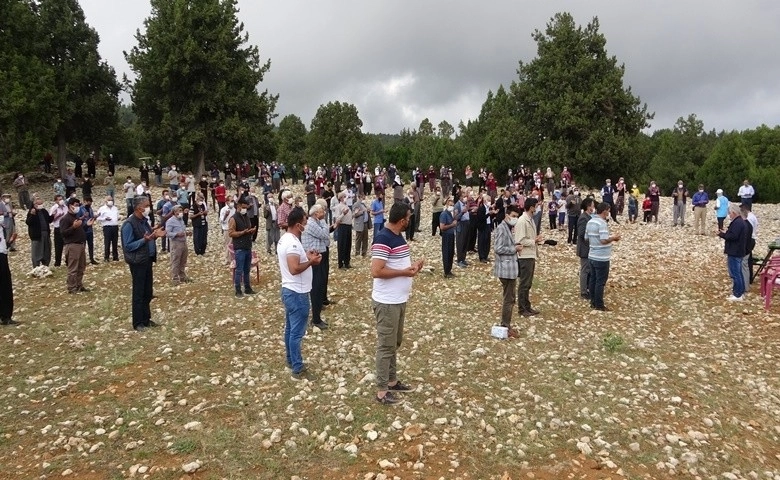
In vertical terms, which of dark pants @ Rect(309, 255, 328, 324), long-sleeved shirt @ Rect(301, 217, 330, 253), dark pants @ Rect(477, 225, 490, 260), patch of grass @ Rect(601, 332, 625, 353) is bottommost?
patch of grass @ Rect(601, 332, 625, 353)

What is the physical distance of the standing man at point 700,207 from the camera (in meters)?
25.7

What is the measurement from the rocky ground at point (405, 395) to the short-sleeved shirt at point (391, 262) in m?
1.55

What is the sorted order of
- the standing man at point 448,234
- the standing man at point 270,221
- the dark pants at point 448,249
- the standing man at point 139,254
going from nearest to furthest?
the standing man at point 139,254
the standing man at point 448,234
the dark pants at point 448,249
the standing man at point 270,221

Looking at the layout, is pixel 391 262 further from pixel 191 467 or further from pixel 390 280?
pixel 191 467

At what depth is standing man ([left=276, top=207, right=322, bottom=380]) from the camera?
309 inches

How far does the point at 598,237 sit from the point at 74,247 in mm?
12752

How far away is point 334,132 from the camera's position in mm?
78750

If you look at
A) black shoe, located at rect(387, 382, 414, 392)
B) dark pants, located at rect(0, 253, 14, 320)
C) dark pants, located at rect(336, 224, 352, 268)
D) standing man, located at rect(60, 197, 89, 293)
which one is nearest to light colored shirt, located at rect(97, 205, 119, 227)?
standing man, located at rect(60, 197, 89, 293)

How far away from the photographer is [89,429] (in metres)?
6.89

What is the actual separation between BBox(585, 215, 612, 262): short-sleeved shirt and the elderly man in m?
10.7

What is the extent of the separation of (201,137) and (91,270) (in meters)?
27.3

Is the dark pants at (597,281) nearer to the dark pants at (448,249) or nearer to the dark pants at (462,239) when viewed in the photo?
the dark pants at (448,249)

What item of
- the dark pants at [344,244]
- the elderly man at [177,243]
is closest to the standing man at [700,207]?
the dark pants at [344,244]

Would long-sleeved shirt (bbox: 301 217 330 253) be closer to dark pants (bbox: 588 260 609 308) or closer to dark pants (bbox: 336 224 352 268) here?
dark pants (bbox: 336 224 352 268)
